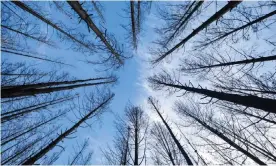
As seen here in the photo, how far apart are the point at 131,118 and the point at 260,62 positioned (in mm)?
8076

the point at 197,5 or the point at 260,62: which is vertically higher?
the point at 197,5

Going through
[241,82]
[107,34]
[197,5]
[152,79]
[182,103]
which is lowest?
[241,82]

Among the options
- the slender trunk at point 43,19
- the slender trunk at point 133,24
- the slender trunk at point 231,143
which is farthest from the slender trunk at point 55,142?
the slender trunk at point 231,143

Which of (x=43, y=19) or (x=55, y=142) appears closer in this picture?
(x=55, y=142)

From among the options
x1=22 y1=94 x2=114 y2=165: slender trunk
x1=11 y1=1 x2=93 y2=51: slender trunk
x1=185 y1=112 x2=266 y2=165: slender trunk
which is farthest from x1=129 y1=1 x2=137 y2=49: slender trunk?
x1=185 y1=112 x2=266 y2=165: slender trunk

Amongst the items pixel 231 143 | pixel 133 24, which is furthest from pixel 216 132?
pixel 133 24

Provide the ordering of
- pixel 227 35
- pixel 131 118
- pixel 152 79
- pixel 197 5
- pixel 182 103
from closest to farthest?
pixel 197 5
pixel 227 35
pixel 131 118
pixel 182 103
pixel 152 79

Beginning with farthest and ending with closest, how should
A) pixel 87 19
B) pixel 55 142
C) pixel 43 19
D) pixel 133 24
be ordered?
pixel 133 24 < pixel 43 19 < pixel 55 142 < pixel 87 19

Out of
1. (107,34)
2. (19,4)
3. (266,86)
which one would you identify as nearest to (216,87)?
(266,86)

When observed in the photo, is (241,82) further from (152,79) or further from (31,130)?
(31,130)

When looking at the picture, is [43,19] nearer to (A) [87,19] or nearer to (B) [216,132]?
(A) [87,19]

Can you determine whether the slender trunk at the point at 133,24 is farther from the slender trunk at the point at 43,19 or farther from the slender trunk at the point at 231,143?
the slender trunk at the point at 231,143

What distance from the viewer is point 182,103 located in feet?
42.7

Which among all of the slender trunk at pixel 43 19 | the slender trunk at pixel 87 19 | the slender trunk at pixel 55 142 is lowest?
the slender trunk at pixel 55 142
